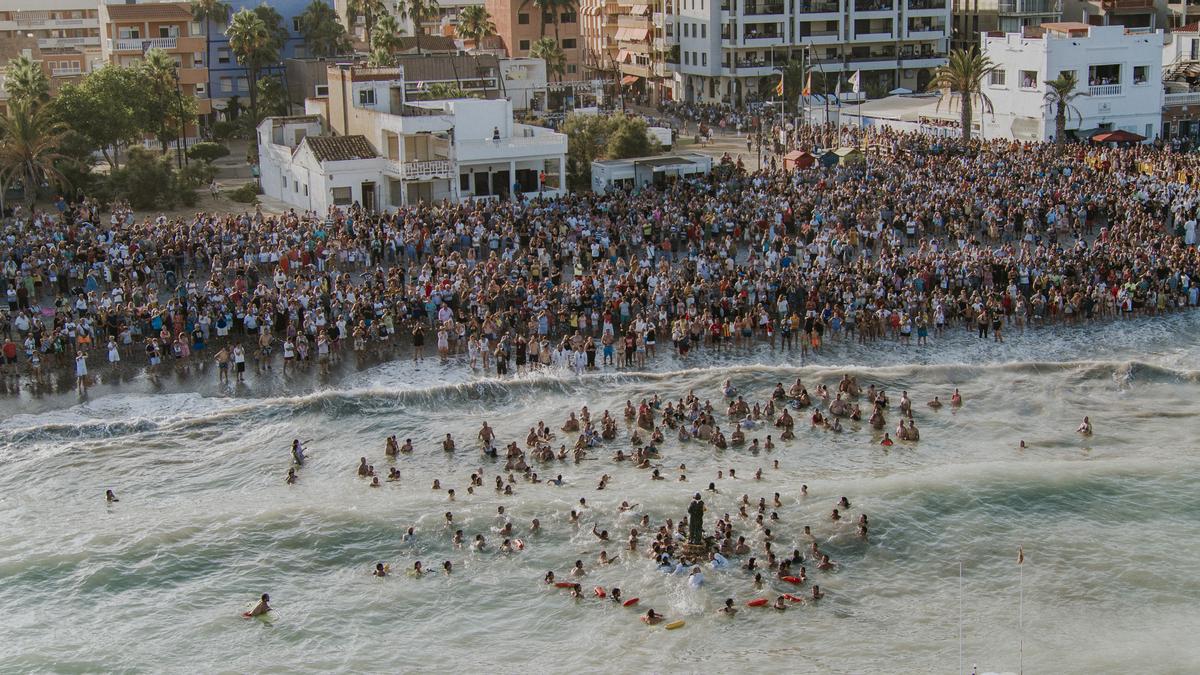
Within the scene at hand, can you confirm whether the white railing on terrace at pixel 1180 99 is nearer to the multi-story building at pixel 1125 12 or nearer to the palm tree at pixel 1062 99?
the palm tree at pixel 1062 99

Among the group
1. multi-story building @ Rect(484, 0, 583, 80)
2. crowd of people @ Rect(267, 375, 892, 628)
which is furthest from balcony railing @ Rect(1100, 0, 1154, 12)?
crowd of people @ Rect(267, 375, 892, 628)

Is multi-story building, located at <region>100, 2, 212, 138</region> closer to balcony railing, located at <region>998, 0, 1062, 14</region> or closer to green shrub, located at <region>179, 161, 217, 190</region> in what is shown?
green shrub, located at <region>179, 161, 217, 190</region>

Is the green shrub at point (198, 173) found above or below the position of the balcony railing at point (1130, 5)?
below

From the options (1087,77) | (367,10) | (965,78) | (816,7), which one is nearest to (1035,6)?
(816,7)

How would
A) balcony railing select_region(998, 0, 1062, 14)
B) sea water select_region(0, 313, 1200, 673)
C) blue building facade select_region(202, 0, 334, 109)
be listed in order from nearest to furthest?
sea water select_region(0, 313, 1200, 673) < blue building facade select_region(202, 0, 334, 109) < balcony railing select_region(998, 0, 1062, 14)

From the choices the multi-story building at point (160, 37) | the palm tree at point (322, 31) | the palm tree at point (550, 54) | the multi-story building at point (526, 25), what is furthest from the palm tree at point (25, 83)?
the multi-story building at point (526, 25)

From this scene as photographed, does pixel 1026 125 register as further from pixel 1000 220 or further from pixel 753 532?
pixel 753 532

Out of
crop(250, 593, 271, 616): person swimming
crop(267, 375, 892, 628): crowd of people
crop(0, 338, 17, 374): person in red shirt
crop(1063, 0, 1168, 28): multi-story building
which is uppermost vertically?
crop(1063, 0, 1168, 28): multi-story building

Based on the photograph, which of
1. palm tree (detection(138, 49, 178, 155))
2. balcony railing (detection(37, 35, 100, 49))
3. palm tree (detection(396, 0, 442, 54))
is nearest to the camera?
palm tree (detection(138, 49, 178, 155))

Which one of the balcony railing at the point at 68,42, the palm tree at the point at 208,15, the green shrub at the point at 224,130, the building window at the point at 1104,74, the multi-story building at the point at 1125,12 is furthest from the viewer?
the balcony railing at the point at 68,42
